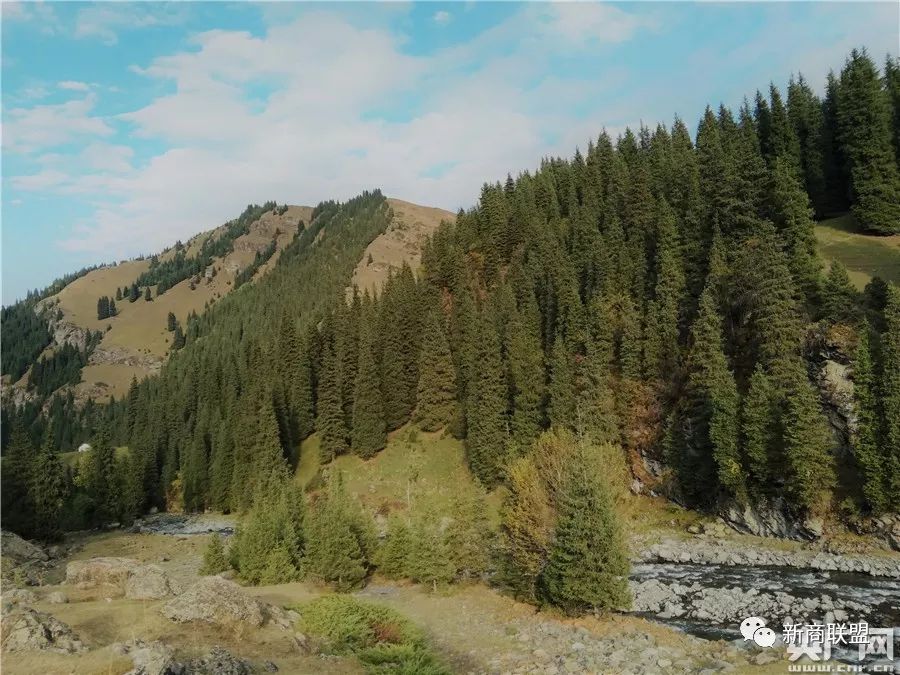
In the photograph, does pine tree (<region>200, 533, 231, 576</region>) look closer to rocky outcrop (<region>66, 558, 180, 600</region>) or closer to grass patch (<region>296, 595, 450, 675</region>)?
rocky outcrop (<region>66, 558, 180, 600</region>)

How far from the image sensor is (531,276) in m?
87.1

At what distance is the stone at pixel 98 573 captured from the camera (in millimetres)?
28344

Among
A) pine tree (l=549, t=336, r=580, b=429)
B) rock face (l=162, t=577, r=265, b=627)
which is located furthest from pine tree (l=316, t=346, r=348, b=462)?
rock face (l=162, t=577, r=265, b=627)

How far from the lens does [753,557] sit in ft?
136

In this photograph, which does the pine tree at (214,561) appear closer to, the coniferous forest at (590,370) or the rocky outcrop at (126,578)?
the coniferous forest at (590,370)

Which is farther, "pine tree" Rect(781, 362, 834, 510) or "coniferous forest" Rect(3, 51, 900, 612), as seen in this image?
"pine tree" Rect(781, 362, 834, 510)

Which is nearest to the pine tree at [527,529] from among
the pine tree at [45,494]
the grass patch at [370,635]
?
the grass patch at [370,635]

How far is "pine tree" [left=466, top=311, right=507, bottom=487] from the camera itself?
222ft

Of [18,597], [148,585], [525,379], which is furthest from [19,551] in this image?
[525,379]

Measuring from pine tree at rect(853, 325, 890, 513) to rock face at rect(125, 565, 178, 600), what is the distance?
47.3 meters

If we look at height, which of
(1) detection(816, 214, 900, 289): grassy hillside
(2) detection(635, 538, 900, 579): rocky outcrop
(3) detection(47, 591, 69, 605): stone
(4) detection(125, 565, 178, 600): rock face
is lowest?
(2) detection(635, 538, 900, 579): rocky outcrop

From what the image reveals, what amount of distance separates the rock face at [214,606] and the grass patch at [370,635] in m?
3.50

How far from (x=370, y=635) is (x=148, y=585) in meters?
11.7

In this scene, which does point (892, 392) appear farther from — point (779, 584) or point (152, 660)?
point (152, 660)
